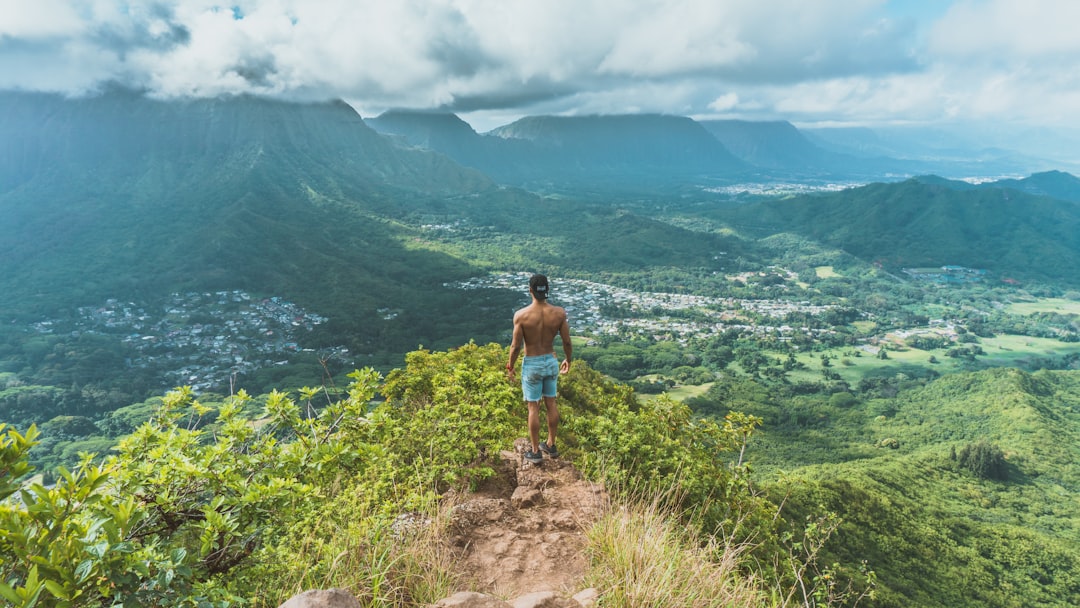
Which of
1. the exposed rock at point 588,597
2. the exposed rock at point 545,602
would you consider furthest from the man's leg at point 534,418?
the exposed rock at point 545,602

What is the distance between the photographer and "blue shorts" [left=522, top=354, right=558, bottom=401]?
23.9 ft

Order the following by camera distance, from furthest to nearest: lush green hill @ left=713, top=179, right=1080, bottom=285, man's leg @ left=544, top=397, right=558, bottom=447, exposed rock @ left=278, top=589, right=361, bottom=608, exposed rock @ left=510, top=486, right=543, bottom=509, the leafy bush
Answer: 1. lush green hill @ left=713, top=179, right=1080, bottom=285
2. the leafy bush
3. man's leg @ left=544, top=397, right=558, bottom=447
4. exposed rock @ left=510, top=486, right=543, bottom=509
5. exposed rock @ left=278, top=589, right=361, bottom=608

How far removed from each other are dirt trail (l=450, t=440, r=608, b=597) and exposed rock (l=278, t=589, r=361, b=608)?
184 cm

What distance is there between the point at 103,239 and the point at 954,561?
632 ft

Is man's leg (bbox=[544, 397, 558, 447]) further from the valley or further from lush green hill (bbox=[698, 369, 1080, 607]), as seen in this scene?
lush green hill (bbox=[698, 369, 1080, 607])

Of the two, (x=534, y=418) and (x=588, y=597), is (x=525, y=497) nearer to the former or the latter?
(x=534, y=418)

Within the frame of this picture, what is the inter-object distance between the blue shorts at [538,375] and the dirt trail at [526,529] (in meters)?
1.29

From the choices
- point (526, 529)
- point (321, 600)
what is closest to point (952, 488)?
point (526, 529)

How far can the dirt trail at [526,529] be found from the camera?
496 cm

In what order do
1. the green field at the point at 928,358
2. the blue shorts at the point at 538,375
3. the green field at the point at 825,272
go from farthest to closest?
the green field at the point at 825,272 < the green field at the point at 928,358 < the blue shorts at the point at 538,375

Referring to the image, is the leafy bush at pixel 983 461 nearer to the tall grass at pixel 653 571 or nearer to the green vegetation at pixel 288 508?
the green vegetation at pixel 288 508

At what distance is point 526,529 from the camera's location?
590cm

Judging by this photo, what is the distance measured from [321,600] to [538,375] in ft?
14.8

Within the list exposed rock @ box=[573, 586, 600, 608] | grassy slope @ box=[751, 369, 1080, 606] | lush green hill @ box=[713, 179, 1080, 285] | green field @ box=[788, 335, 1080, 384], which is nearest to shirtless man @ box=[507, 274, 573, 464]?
exposed rock @ box=[573, 586, 600, 608]
